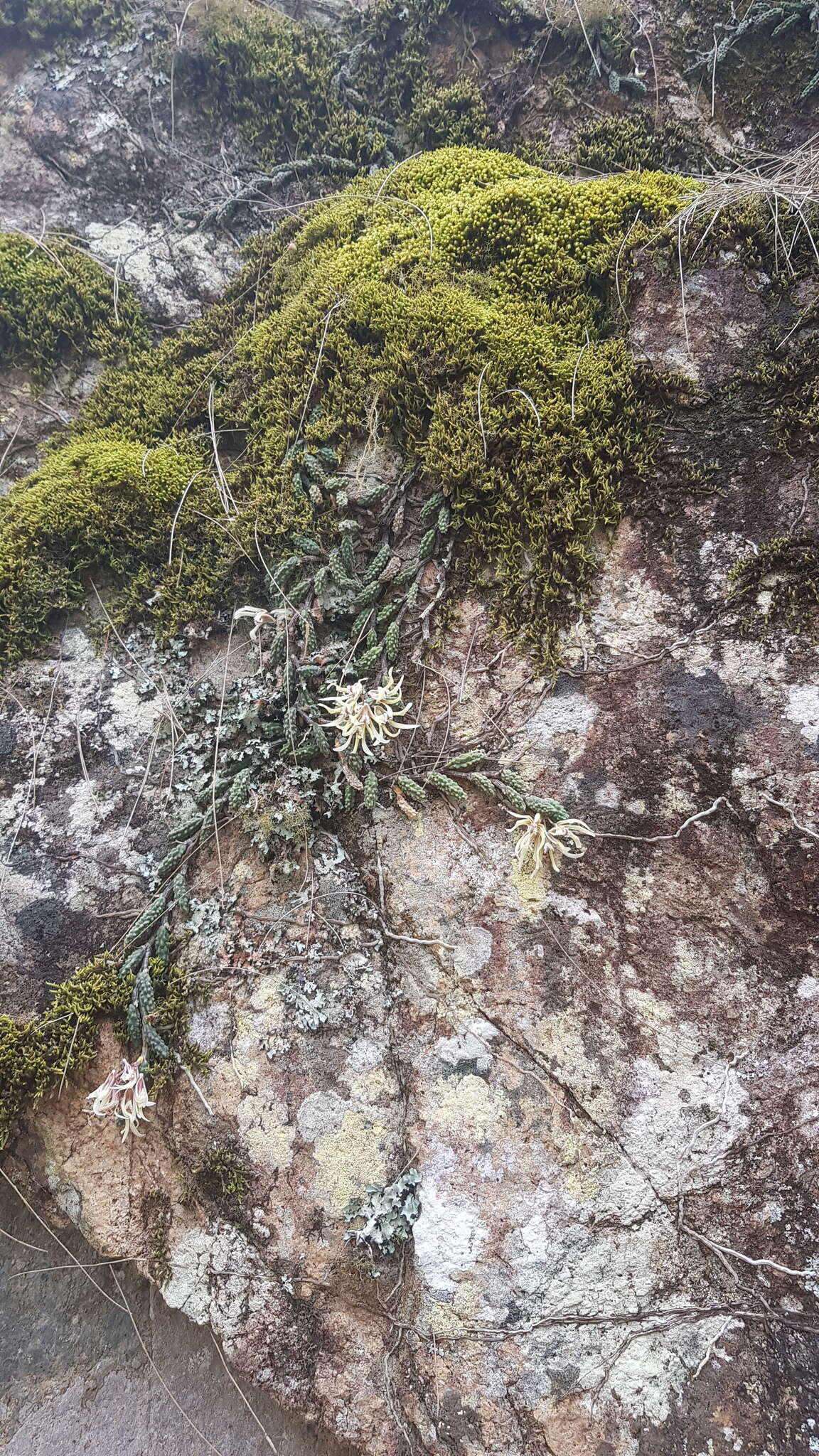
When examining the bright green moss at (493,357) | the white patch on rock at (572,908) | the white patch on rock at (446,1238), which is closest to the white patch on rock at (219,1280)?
the white patch on rock at (446,1238)

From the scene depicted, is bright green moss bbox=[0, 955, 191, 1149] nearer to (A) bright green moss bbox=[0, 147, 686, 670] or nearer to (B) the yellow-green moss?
(A) bright green moss bbox=[0, 147, 686, 670]

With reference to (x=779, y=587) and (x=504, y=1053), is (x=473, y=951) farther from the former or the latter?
(x=779, y=587)

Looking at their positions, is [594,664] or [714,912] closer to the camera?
[714,912]

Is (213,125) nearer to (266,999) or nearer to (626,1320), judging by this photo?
(266,999)

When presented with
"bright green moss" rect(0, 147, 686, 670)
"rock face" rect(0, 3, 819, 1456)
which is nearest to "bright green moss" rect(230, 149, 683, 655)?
"bright green moss" rect(0, 147, 686, 670)

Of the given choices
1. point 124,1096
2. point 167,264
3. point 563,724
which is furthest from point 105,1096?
point 167,264

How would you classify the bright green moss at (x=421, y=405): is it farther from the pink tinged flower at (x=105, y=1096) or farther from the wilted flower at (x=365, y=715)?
the pink tinged flower at (x=105, y=1096)

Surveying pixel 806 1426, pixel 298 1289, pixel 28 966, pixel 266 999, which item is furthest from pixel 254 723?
pixel 806 1426
